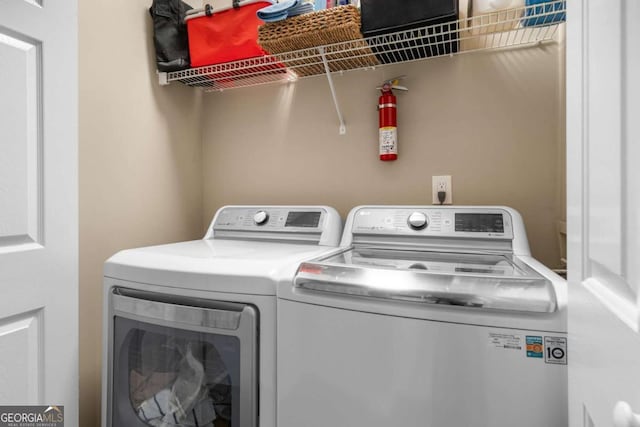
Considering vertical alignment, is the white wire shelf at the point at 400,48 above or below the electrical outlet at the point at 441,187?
above

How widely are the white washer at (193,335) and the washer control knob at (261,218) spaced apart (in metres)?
0.31

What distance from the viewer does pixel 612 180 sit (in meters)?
0.45

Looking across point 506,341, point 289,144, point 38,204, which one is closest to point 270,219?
point 289,144

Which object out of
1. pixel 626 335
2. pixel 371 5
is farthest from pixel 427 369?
pixel 371 5

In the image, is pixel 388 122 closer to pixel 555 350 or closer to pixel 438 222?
pixel 438 222

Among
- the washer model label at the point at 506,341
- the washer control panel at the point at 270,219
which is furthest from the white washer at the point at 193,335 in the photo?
the washer model label at the point at 506,341

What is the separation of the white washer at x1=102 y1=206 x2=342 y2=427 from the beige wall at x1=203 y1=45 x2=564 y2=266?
63 cm

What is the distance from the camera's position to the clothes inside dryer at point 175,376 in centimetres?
109

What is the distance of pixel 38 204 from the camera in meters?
1.10

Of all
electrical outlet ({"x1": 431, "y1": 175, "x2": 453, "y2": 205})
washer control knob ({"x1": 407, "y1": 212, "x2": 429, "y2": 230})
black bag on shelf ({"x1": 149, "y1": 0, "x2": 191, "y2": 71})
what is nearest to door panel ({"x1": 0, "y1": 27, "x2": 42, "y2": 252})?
black bag on shelf ({"x1": 149, "y1": 0, "x2": 191, "y2": 71})

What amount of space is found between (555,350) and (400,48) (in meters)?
1.27

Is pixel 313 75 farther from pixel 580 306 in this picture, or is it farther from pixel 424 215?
pixel 580 306

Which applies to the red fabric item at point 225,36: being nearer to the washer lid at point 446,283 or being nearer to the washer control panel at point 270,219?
the washer control panel at point 270,219

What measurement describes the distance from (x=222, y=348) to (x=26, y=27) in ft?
3.52
